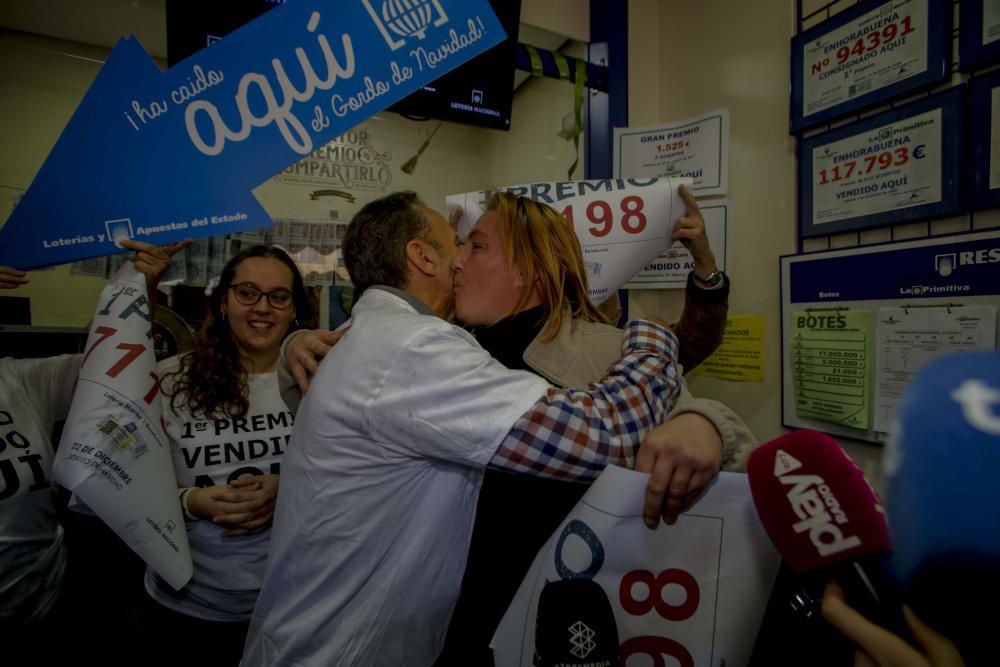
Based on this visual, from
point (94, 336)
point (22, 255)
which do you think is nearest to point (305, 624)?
point (94, 336)

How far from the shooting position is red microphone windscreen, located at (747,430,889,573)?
46 cm

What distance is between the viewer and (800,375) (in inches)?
59.3

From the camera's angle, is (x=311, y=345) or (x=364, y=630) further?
(x=311, y=345)

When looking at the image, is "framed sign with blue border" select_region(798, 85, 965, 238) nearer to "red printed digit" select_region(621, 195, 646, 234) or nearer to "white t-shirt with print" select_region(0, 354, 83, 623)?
"red printed digit" select_region(621, 195, 646, 234)

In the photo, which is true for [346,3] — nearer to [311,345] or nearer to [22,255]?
[311,345]

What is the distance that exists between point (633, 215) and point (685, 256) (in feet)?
1.86

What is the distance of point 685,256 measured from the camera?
1.84m

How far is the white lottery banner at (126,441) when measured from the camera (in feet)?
3.20

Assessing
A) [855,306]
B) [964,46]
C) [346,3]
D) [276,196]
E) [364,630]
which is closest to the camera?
[364,630]

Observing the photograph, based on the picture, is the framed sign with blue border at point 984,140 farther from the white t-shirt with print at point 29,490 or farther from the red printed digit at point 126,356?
the white t-shirt with print at point 29,490

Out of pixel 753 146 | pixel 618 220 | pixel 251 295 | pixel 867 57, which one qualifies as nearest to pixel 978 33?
pixel 867 57

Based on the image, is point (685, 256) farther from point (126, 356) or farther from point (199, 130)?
point (126, 356)

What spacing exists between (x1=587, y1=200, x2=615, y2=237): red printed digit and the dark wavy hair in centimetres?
94

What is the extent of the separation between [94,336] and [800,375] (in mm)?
1832
